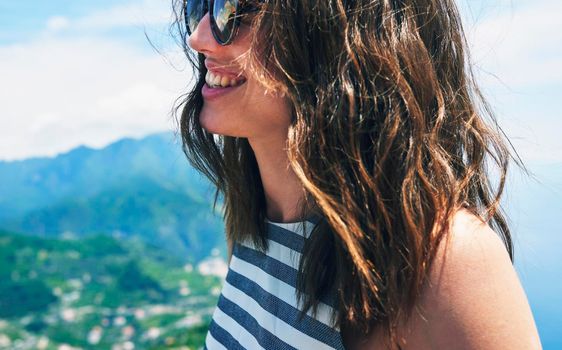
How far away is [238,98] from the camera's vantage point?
130cm

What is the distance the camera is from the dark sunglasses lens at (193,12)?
4.67 ft

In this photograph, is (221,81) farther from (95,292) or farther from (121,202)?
(121,202)

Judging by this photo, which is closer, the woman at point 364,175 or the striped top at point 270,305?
the woman at point 364,175

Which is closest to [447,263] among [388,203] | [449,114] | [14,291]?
[388,203]

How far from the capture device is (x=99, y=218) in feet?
18.1

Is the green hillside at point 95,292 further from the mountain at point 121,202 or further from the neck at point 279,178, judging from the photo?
the neck at point 279,178

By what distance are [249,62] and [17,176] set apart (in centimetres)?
496

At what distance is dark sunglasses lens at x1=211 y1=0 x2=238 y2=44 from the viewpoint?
1262 mm

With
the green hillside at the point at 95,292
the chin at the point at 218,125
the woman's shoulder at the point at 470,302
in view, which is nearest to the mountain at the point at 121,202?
the green hillside at the point at 95,292

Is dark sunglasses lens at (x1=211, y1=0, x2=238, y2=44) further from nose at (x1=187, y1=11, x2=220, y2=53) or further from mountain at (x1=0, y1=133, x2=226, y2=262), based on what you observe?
mountain at (x1=0, y1=133, x2=226, y2=262)

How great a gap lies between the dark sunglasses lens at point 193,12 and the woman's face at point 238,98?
0.07m

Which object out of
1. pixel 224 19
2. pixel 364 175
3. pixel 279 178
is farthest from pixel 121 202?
pixel 364 175

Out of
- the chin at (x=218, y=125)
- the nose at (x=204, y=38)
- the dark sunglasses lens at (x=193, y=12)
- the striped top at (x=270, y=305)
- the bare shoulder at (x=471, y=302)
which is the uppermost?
the dark sunglasses lens at (x=193, y=12)

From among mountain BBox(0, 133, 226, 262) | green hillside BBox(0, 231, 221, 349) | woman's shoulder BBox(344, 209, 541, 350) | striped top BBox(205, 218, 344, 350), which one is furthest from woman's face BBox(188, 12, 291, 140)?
mountain BBox(0, 133, 226, 262)
